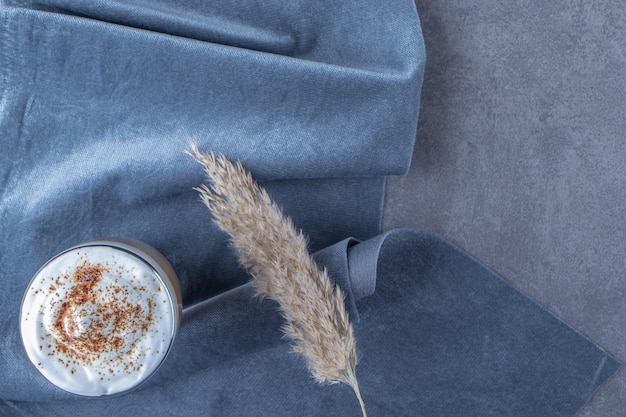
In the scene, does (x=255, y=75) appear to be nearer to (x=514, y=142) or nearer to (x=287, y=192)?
(x=287, y=192)

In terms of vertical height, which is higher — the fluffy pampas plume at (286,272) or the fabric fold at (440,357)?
the fluffy pampas plume at (286,272)

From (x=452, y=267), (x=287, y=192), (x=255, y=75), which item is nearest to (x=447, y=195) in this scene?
(x=452, y=267)

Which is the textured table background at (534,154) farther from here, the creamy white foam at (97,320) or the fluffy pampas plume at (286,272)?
the creamy white foam at (97,320)

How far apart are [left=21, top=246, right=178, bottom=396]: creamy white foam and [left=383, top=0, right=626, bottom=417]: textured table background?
0.48m

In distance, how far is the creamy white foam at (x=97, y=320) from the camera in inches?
30.9

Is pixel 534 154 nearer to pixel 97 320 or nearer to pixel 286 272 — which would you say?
pixel 286 272

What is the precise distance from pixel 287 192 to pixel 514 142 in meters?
0.42

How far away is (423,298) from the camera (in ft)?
3.54

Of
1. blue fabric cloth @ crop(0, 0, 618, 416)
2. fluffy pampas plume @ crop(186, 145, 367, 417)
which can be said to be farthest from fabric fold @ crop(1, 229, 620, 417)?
fluffy pampas plume @ crop(186, 145, 367, 417)

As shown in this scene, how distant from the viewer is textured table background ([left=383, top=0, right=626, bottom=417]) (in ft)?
3.42

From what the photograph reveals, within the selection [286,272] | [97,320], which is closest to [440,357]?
[286,272]

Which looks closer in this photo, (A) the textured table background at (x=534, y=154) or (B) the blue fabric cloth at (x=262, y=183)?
(B) the blue fabric cloth at (x=262, y=183)

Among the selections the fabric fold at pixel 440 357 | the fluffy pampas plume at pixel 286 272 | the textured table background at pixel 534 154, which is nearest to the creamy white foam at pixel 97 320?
the fluffy pampas plume at pixel 286 272

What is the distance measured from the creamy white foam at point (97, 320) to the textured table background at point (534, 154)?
0.48 meters
